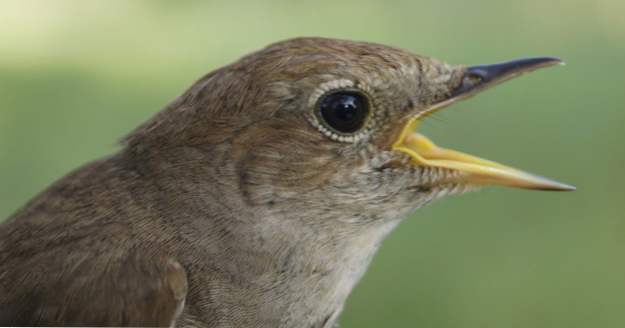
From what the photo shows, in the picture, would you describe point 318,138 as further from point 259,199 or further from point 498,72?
point 498,72

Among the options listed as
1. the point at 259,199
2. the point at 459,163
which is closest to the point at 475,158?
the point at 459,163

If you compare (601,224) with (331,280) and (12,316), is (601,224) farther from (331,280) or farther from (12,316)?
(12,316)

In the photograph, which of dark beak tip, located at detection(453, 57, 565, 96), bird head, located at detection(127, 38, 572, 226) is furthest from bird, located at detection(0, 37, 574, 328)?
dark beak tip, located at detection(453, 57, 565, 96)

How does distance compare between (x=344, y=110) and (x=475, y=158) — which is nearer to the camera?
(x=344, y=110)

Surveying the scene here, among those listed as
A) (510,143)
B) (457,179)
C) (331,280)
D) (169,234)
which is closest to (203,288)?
(169,234)

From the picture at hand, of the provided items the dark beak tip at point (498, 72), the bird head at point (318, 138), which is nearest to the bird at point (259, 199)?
the bird head at point (318, 138)

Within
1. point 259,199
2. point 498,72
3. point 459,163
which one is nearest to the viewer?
point 259,199

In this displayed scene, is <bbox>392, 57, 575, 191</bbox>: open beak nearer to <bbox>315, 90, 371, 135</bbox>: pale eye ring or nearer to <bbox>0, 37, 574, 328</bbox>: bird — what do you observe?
<bbox>0, 37, 574, 328</bbox>: bird
